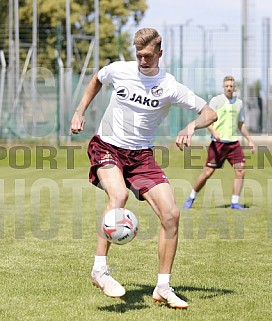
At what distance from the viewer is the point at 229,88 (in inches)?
499

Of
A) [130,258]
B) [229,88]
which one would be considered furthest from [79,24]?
[130,258]

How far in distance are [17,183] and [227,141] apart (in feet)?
16.9

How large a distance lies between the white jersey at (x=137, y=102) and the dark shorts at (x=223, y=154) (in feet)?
20.8

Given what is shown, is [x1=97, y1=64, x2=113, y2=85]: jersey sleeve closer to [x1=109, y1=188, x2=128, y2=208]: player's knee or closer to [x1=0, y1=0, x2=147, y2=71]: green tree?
[x1=109, y1=188, x2=128, y2=208]: player's knee

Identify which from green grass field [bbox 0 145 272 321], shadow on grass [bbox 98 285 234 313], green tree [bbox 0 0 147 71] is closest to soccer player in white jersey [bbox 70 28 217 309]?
shadow on grass [bbox 98 285 234 313]

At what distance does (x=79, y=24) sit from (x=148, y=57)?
1512 inches

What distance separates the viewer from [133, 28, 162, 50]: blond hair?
5.98 meters

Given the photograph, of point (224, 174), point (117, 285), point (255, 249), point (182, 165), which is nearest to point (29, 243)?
point (255, 249)

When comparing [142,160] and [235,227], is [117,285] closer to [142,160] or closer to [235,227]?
[142,160]

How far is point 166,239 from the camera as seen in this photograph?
6.10m

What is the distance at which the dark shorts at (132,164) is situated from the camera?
249 inches

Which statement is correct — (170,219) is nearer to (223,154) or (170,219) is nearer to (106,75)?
(106,75)

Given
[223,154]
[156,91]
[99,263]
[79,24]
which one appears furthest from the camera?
[79,24]

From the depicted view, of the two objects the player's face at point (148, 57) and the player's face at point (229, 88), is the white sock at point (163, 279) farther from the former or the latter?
the player's face at point (229, 88)
